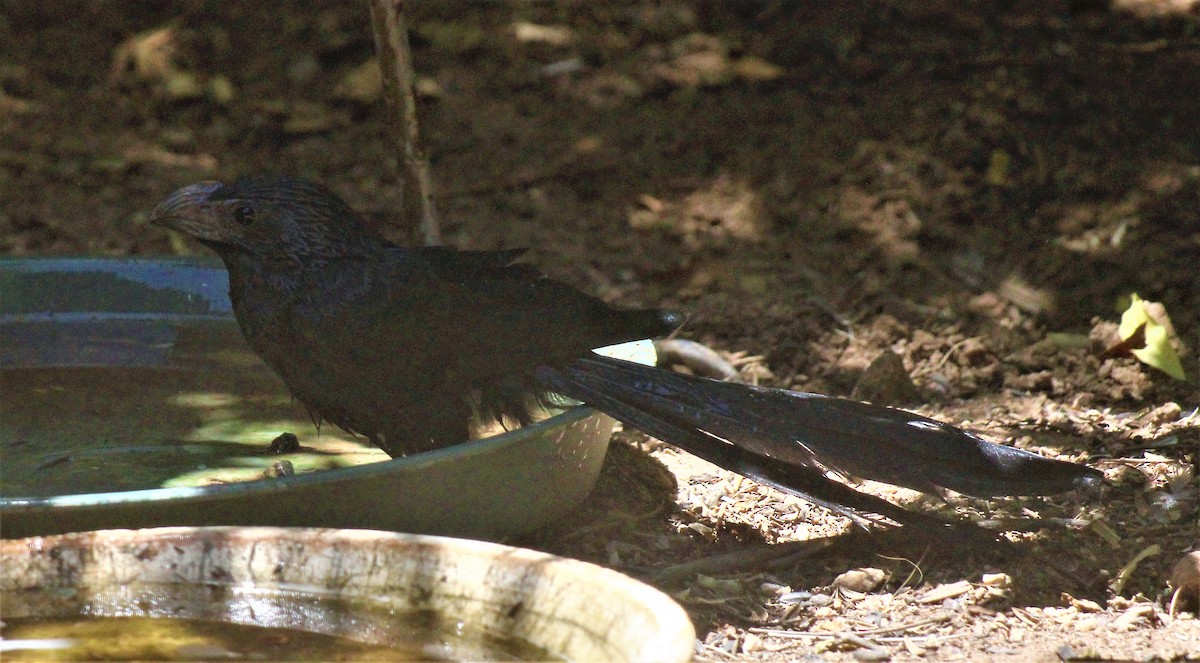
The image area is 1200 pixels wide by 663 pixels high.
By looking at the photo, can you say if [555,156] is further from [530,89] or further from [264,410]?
[264,410]

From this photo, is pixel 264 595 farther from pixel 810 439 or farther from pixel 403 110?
pixel 403 110

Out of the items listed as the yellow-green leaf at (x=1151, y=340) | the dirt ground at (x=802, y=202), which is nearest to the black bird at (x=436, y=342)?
the dirt ground at (x=802, y=202)

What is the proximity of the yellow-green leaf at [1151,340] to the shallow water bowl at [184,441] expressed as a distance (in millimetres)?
1817

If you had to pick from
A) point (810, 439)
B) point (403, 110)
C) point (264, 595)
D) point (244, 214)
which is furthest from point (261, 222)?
point (810, 439)

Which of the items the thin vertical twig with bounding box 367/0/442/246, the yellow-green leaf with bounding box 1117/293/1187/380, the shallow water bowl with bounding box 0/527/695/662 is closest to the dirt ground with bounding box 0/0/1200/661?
the yellow-green leaf with bounding box 1117/293/1187/380

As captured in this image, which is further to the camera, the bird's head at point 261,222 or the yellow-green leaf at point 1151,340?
the yellow-green leaf at point 1151,340

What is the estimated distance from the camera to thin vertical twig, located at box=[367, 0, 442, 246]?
13.8 ft

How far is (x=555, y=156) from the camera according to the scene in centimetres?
629

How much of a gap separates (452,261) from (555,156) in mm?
2601

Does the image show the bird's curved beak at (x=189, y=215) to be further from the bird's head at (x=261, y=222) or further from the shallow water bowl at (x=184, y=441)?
the shallow water bowl at (x=184, y=441)

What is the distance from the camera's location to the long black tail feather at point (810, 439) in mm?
3119

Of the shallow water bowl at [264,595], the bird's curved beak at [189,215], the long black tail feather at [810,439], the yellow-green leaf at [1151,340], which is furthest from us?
the yellow-green leaf at [1151,340]

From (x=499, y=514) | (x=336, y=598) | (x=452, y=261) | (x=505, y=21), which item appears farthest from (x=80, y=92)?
(x=336, y=598)

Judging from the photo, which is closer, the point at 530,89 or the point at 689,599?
the point at 689,599
